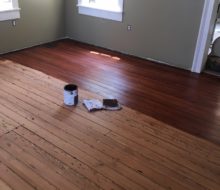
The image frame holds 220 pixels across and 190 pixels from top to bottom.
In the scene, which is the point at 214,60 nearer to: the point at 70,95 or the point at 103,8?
the point at 103,8

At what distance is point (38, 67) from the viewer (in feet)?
12.5

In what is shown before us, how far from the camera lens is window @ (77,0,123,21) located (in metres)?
4.31

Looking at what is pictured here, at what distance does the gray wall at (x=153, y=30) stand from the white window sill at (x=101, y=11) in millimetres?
74

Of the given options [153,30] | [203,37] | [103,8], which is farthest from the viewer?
[103,8]

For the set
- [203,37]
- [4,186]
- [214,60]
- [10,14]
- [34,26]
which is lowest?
[4,186]

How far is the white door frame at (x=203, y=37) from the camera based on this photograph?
3.47 m

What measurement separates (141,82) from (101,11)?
64.3 inches

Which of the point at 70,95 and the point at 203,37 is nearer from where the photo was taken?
the point at 70,95

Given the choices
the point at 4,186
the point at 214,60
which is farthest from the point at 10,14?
the point at 214,60

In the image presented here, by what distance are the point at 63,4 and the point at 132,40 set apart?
5.08 ft

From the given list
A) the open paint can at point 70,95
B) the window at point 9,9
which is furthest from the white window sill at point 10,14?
the open paint can at point 70,95

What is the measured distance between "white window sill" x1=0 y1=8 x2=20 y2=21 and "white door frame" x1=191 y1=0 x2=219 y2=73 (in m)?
2.79

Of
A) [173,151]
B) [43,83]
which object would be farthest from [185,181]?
[43,83]

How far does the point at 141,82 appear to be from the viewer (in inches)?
140
